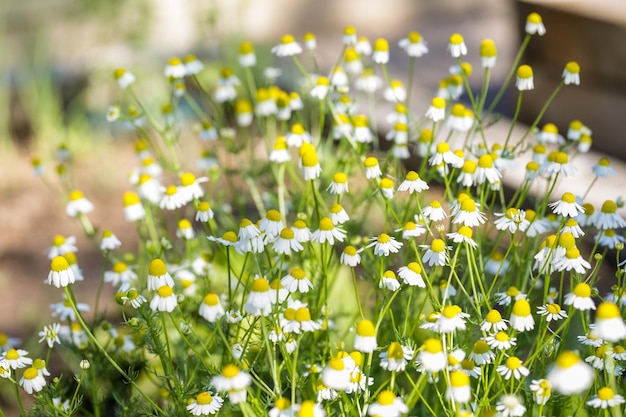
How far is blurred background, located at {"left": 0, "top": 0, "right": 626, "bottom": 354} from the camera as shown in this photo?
104 inches

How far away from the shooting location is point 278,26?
4.80 m

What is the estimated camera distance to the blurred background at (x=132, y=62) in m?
2.65

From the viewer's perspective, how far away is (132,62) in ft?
11.7

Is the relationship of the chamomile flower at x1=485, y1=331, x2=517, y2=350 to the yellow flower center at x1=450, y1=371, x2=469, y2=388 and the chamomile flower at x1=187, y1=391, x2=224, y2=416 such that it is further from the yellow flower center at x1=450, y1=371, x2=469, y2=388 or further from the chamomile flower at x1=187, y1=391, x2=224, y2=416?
the chamomile flower at x1=187, y1=391, x2=224, y2=416

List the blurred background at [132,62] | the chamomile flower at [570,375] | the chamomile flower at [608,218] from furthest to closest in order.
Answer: the blurred background at [132,62]
the chamomile flower at [608,218]
the chamomile flower at [570,375]

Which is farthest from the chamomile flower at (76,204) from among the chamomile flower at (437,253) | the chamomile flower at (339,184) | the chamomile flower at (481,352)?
Result: the chamomile flower at (481,352)

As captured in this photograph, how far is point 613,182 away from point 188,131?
1.68 meters

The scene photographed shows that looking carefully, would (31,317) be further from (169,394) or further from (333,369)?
(333,369)

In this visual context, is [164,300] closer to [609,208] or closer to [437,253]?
[437,253]

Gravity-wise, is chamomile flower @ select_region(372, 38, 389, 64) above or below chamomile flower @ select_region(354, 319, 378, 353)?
above

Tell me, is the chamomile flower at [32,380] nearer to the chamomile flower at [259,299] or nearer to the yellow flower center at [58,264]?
the yellow flower center at [58,264]

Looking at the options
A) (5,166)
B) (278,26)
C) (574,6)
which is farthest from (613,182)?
(278,26)

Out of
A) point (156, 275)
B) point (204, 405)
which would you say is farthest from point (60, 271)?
point (204, 405)

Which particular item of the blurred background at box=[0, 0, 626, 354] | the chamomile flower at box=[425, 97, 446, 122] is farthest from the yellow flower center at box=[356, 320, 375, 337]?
the blurred background at box=[0, 0, 626, 354]
